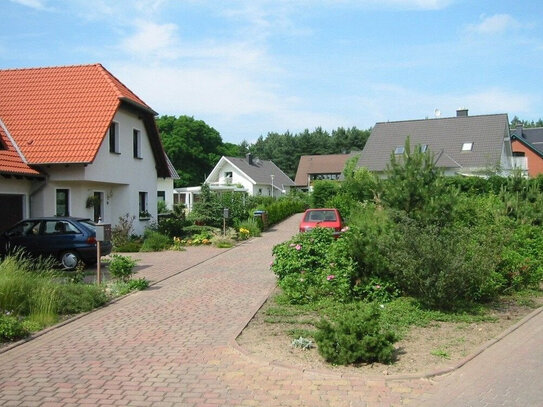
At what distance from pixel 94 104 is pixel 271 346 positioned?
16.2 metres

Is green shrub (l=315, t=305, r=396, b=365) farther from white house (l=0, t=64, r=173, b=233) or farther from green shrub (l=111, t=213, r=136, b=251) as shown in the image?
green shrub (l=111, t=213, r=136, b=251)

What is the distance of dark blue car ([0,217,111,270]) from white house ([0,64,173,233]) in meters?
2.23

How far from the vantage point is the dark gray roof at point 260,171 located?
62719 millimetres

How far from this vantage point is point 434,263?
8.91 meters

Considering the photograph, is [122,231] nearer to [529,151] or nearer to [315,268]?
[315,268]

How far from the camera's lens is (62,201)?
1991 centimetres

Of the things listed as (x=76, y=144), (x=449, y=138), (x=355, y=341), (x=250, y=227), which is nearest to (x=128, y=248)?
(x=76, y=144)

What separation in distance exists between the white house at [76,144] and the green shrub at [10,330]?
31.7 feet

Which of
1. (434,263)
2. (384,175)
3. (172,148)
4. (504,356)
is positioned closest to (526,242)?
(384,175)

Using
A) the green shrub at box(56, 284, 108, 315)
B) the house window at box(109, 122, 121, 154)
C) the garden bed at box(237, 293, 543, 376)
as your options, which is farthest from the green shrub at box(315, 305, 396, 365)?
the house window at box(109, 122, 121, 154)

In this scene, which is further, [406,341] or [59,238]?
[59,238]

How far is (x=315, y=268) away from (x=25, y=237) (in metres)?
8.79

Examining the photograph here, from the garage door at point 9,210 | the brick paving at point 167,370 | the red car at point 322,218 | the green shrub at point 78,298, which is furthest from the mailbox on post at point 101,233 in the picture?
the red car at point 322,218

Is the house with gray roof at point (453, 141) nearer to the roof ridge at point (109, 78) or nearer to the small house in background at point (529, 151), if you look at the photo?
the small house in background at point (529, 151)
